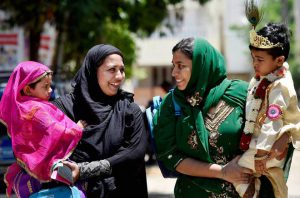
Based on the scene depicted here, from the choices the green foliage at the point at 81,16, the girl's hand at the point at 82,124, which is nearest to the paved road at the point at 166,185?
the green foliage at the point at 81,16

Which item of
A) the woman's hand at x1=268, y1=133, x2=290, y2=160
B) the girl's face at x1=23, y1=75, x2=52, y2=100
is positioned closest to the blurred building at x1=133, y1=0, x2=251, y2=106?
the girl's face at x1=23, y1=75, x2=52, y2=100

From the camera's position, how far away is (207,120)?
10.3 feet

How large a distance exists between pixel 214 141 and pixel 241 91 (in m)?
0.30

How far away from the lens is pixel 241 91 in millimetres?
3148

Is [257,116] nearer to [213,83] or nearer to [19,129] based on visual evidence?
[213,83]

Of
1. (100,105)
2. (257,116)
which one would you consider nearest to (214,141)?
(257,116)

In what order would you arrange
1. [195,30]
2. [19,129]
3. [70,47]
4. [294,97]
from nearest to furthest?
[294,97], [19,129], [70,47], [195,30]

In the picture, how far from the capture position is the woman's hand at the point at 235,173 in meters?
3.04

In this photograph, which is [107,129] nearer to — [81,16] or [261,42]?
[261,42]

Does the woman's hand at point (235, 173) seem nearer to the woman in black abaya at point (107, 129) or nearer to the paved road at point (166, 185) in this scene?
the woman in black abaya at point (107, 129)

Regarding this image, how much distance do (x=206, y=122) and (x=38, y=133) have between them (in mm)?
904

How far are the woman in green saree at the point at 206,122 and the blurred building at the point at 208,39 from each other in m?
32.8

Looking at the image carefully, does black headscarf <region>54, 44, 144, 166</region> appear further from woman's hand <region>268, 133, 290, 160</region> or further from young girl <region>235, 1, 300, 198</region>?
woman's hand <region>268, 133, 290, 160</region>

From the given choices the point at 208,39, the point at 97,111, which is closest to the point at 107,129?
the point at 97,111
